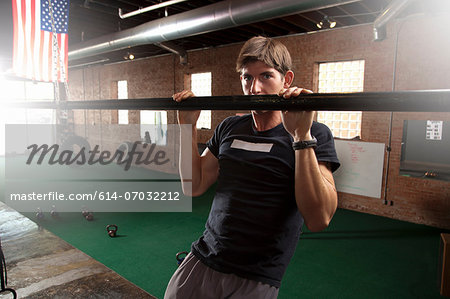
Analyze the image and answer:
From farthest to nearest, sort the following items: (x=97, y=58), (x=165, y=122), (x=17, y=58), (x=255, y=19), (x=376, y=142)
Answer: (x=97, y=58)
(x=165, y=122)
(x=376, y=142)
(x=255, y=19)
(x=17, y=58)

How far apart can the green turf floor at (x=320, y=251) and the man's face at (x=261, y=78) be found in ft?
8.99

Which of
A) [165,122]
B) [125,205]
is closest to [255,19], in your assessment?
[125,205]

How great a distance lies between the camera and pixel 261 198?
1219mm

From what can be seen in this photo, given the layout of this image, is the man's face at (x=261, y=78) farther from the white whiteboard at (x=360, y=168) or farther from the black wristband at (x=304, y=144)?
the white whiteboard at (x=360, y=168)

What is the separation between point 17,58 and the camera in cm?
325

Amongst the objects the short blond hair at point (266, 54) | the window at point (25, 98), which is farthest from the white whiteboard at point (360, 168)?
the window at point (25, 98)

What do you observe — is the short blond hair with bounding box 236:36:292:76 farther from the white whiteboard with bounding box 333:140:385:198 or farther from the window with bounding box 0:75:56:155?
the window with bounding box 0:75:56:155

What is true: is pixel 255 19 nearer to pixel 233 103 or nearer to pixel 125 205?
pixel 233 103

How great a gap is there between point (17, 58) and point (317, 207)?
136 inches

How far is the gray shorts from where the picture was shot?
3.99 ft

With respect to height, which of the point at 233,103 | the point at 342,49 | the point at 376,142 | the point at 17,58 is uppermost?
the point at 342,49

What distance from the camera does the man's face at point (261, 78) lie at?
1.29m

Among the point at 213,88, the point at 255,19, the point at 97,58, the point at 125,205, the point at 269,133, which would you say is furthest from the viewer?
the point at 97,58

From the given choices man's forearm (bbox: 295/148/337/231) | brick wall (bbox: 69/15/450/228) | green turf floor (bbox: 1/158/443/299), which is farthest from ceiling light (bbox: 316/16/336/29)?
man's forearm (bbox: 295/148/337/231)
